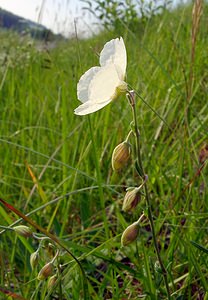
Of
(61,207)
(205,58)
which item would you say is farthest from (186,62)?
(61,207)

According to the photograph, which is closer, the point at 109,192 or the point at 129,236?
the point at 129,236

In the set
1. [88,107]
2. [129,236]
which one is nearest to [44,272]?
[129,236]

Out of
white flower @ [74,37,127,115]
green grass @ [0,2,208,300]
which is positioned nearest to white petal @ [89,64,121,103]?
white flower @ [74,37,127,115]

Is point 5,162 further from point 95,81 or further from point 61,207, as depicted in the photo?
point 95,81

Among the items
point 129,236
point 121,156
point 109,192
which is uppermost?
point 121,156

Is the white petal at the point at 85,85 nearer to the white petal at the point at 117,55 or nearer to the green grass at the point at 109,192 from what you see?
the white petal at the point at 117,55

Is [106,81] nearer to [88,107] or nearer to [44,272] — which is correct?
[88,107]

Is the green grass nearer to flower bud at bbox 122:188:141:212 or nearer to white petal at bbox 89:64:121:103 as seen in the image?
flower bud at bbox 122:188:141:212
